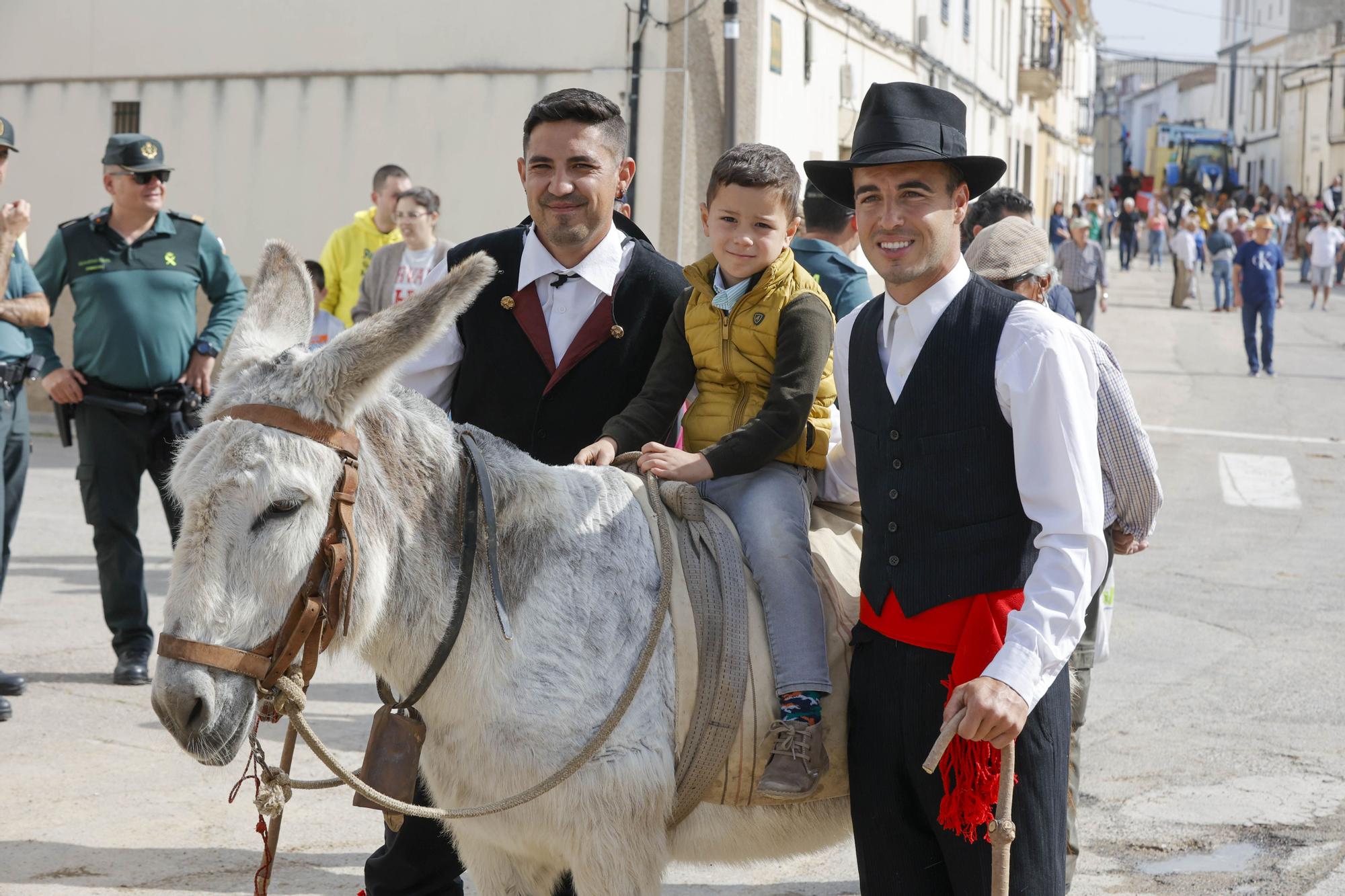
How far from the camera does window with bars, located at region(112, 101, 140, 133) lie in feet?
47.4

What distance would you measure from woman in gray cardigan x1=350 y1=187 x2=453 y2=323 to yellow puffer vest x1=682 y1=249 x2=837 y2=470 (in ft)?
17.0

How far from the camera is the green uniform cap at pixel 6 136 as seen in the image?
6.28m

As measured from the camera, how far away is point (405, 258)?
839 centimetres

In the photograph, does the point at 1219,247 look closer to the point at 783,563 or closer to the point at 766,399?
the point at 766,399

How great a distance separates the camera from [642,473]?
3135 mm

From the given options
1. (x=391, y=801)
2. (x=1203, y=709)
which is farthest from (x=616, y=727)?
(x=1203, y=709)

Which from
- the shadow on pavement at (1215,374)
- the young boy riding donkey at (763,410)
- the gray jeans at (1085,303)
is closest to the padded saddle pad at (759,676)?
the young boy riding donkey at (763,410)

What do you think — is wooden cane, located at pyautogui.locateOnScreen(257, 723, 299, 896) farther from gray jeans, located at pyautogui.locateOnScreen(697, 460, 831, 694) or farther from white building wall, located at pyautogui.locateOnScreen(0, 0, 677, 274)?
white building wall, located at pyautogui.locateOnScreen(0, 0, 677, 274)

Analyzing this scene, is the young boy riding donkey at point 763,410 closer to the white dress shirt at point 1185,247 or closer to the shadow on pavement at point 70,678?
the shadow on pavement at point 70,678

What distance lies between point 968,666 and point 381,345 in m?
1.24

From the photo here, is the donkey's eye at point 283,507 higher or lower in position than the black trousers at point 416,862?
higher

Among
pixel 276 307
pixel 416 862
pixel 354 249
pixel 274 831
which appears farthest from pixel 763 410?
pixel 354 249

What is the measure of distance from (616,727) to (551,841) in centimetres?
27

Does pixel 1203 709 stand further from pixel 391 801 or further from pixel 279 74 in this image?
pixel 279 74
